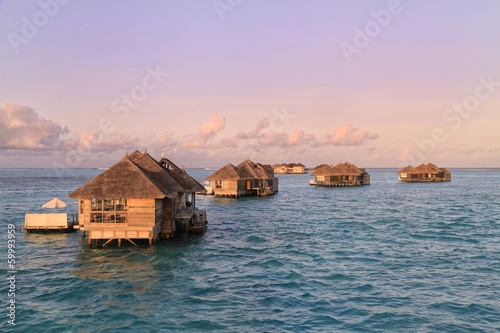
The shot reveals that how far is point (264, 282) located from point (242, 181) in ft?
169

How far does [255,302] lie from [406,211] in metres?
39.7

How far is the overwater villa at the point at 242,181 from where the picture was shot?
69.2m

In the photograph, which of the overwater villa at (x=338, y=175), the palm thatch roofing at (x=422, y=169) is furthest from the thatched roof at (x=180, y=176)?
the palm thatch roofing at (x=422, y=169)

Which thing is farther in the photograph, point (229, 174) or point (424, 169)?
point (424, 169)

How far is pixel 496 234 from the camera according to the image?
36.2m

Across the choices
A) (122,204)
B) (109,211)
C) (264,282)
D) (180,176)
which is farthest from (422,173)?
(264,282)

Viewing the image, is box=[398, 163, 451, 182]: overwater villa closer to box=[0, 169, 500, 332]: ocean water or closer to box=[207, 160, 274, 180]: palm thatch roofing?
box=[207, 160, 274, 180]: palm thatch roofing

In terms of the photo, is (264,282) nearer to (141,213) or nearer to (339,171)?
(141,213)

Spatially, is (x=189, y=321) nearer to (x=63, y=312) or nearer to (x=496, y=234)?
(x=63, y=312)

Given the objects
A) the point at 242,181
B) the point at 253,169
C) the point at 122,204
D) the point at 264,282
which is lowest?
the point at 264,282

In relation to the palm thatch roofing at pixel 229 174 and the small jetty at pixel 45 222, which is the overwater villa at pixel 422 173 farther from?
the small jetty at pixel 45 222

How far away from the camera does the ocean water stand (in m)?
16.6

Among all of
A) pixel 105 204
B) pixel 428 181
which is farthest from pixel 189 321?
pixel 428 181

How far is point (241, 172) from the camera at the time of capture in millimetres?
72562
